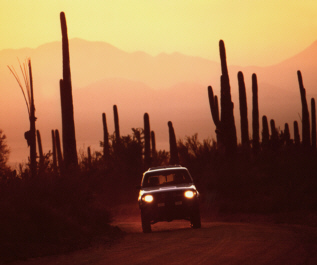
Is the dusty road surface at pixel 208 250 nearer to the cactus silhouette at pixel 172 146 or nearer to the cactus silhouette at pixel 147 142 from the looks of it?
the cactus silhouette at pixel 172 146

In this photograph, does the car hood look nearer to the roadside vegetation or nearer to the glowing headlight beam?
the glowing headlight beam

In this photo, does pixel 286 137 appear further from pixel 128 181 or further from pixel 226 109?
pixel 226 109

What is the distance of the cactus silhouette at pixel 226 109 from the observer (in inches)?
1367

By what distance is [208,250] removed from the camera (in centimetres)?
1509

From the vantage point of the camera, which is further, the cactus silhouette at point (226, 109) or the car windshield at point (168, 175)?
the cactus silhouette at point (226, 109)

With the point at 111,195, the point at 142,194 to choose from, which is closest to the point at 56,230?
the point at 142,194

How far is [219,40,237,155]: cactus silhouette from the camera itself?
34.7 metres

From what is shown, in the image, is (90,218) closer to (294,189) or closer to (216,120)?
(294,189)

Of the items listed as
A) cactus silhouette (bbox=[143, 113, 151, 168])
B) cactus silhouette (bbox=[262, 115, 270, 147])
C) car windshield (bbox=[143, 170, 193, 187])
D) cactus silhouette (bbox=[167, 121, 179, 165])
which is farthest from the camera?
cactus silhouette (bbox=[143, 113, 151, 168])

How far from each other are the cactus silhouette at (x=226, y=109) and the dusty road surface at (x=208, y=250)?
15.4 m

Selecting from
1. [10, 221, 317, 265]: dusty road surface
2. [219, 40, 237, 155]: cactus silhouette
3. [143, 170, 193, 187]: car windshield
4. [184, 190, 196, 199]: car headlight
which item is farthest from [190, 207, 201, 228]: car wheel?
[219, 40, 237, 155]: cactus silhouette

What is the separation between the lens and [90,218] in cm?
2328

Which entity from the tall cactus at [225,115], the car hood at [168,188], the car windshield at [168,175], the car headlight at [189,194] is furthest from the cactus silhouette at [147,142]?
the car headlight at [189,194]

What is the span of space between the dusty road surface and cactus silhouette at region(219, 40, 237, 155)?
15.4 metres
